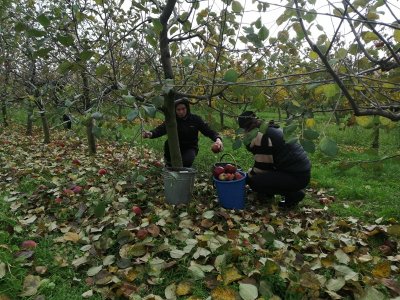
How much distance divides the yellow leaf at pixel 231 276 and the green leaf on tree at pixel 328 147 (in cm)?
126

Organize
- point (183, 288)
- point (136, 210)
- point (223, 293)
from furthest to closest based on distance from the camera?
1. point (136, 210)
2. point (183, 288)
3. point (223, 293)

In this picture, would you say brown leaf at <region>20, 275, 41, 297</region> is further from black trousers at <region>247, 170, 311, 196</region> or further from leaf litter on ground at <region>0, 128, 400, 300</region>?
black trousers at <region>247, 170, 311, 196</region>

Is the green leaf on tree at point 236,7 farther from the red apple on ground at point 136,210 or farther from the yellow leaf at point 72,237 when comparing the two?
the yellow leaf at point 72,237

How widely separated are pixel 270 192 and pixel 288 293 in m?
1.89

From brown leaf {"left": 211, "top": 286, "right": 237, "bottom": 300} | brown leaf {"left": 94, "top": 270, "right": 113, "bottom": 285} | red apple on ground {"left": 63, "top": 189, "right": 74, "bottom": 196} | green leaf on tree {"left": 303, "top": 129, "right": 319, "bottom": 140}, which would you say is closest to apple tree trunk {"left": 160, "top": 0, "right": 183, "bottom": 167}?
red apple on ground {"left": 63, "top": 189, "right": 74, "bottom": 196}

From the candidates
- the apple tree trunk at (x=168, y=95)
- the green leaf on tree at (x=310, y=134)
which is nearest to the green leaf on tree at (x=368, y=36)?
the green leaf on tree at (x=310, y=134)

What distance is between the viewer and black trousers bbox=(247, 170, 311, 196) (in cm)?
374

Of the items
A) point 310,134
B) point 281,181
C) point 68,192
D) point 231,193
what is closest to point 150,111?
point 310,134

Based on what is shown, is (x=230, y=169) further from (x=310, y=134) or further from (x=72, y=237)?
(x=310, y=134)

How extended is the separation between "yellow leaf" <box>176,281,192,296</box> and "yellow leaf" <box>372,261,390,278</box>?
1.15 meters

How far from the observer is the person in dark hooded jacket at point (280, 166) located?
3.67 metres

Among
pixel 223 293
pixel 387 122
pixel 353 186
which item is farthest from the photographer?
pixel 353 186

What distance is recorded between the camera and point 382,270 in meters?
2.18

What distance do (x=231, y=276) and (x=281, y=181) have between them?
1804 mm
